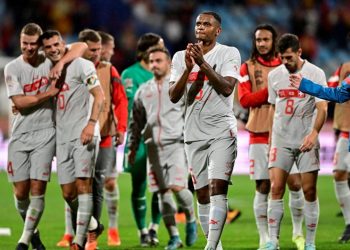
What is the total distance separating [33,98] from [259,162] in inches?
99.8

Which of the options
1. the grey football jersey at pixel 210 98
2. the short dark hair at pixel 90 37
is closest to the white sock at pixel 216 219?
the grey football jersey at pixel 210 98

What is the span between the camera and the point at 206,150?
9.20 metres

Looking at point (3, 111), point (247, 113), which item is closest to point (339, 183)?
point (247, 113)

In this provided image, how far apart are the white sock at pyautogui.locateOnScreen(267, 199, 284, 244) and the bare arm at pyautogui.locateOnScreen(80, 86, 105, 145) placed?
1932 mm

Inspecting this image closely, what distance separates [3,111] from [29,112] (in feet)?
45.0

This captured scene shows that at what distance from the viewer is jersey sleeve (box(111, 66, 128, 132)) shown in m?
11.3

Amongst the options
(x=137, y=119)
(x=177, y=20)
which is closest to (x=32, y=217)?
(x=137, y=119)

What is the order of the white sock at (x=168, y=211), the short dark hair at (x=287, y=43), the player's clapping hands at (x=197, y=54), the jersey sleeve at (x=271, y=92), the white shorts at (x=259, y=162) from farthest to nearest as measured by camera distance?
the white sock at (x=168, y=211) → the white shorts at (x=259, y=162) → the jersey sleeve at (x=271, y=92) → the short dark hair at (x=287, y=43) → the player's clapping hands at (x=197, y=54)

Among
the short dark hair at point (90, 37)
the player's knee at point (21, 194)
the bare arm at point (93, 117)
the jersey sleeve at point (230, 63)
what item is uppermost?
the short dark hair at point (90, 37)

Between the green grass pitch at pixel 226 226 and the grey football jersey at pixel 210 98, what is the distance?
7.25 ft

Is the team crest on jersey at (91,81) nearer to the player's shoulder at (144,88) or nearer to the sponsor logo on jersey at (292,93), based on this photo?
the player's shoulder at (144,88)

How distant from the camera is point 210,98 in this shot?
9.11 metres

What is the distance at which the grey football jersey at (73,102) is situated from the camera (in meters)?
9.99

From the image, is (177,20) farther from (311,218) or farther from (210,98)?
(210,98)
